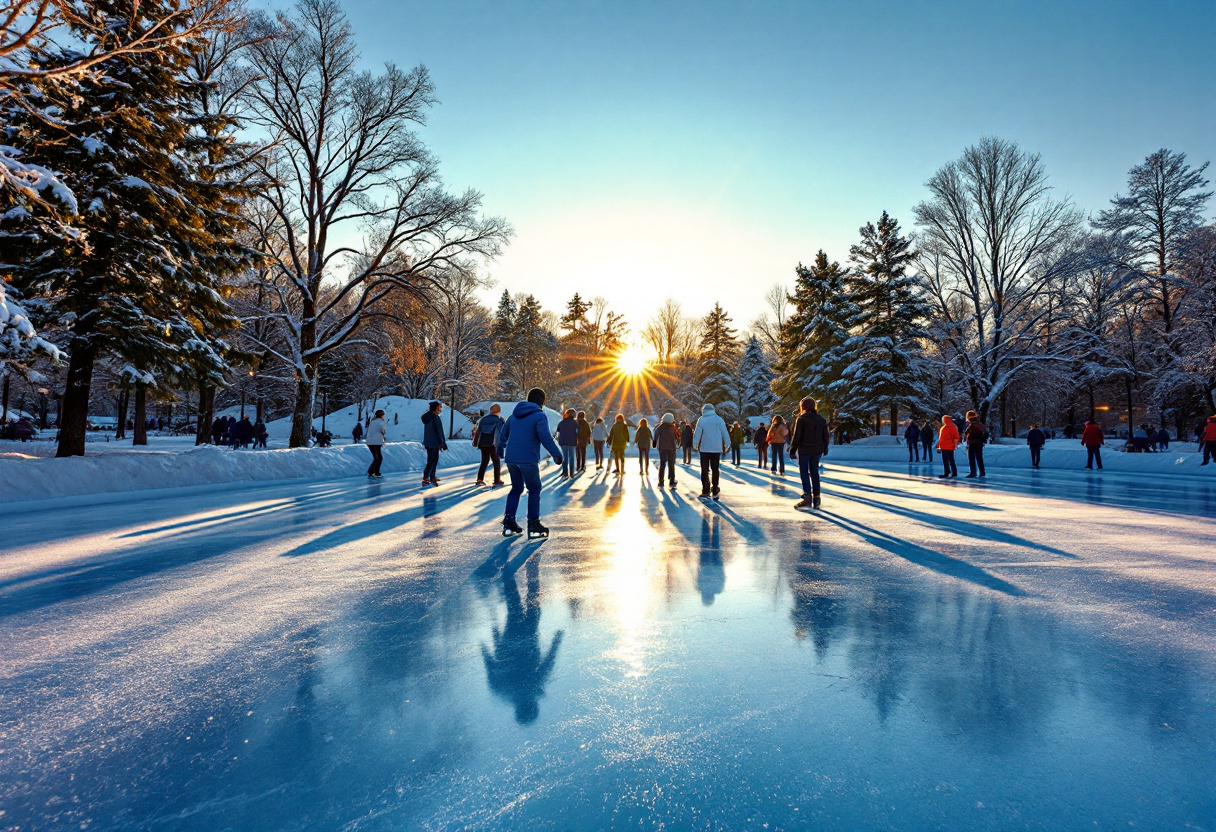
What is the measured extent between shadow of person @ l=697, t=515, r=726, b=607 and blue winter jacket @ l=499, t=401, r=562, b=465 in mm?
2160

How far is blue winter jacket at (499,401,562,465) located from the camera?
749 centimetres

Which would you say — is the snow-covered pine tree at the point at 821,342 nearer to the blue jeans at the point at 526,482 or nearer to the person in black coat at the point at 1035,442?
the person in black coat at the point at 1035,442

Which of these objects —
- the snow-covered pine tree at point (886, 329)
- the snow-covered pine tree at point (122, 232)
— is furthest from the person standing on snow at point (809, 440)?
the snow-covered pine tree at point (886, 329)

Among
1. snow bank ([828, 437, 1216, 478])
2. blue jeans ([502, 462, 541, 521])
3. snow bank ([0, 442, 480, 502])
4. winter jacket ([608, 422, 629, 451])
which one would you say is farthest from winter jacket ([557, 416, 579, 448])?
snow bank ([828, 437, 1216, 478])

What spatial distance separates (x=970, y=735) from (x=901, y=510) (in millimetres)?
8664

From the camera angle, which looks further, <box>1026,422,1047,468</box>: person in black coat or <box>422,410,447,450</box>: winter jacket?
<box>1026,422,1047,468</box>: person in black coat

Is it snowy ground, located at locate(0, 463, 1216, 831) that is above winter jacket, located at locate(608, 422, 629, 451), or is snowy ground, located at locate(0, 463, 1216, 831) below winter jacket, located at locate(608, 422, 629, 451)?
below

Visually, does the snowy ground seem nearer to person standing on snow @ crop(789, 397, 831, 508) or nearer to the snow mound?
person standing on snow @ crop(789, 397, 831, 508)

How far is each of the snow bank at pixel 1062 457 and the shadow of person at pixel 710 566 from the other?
805 inches

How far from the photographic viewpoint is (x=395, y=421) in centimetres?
4950

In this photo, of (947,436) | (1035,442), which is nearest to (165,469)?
(947,436)

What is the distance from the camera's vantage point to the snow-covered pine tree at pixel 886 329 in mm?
34562

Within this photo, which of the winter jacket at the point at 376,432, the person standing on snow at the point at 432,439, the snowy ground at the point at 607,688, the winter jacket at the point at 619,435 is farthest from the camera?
the winter jacket at the point at 619,435

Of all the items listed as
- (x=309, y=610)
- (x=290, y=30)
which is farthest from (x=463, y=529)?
(x=290, y=30)
